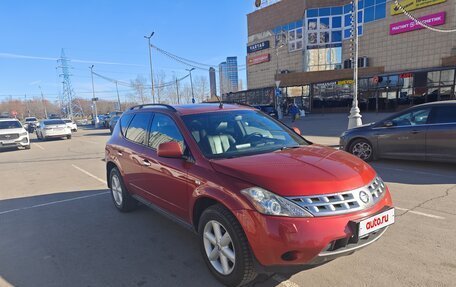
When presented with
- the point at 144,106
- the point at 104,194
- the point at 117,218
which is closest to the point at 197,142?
the point at 144,106

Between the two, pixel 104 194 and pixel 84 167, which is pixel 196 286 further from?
pixel 84 167

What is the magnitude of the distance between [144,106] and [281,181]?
3.18m

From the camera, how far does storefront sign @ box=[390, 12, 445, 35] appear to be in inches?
1129

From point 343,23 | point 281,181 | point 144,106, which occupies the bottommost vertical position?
point 281,181

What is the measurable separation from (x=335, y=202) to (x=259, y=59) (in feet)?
149

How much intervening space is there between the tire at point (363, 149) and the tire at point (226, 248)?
6.77 meters

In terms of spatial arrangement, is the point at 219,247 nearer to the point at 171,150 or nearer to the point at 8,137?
the point at 171,150

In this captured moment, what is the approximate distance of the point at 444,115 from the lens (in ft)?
24.0

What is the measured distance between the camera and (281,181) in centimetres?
270

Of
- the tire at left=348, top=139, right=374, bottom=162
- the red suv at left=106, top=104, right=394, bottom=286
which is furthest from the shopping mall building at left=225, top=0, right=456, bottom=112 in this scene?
the red suv at left=106, top=104, right=394, bottom=286

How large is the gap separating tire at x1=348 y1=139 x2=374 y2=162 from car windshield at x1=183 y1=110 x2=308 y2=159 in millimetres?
5145

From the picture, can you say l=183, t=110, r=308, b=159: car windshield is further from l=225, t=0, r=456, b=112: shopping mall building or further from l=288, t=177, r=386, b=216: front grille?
l=225, t=0, r=456, b=112: shopping mall building

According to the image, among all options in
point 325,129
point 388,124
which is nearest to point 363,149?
point 388,124

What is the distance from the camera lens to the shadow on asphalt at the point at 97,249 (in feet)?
10.8
